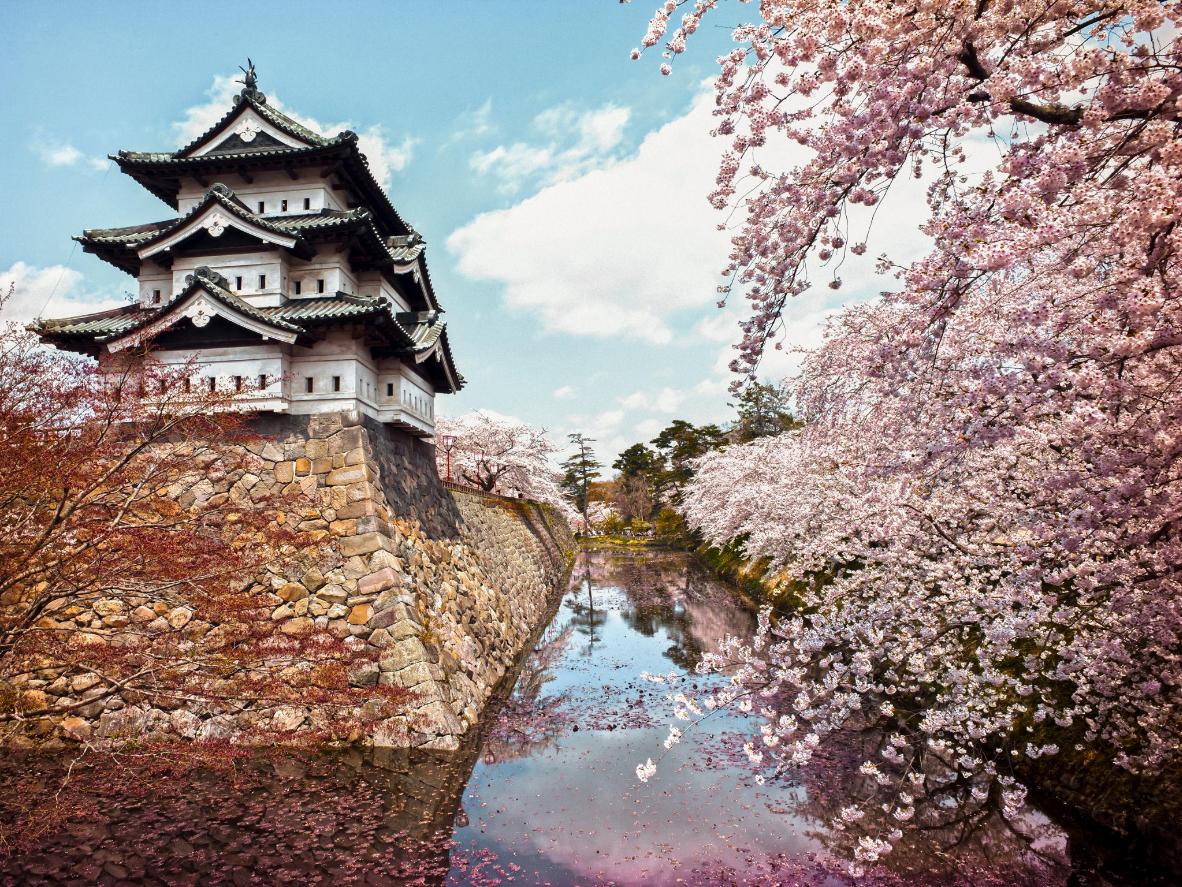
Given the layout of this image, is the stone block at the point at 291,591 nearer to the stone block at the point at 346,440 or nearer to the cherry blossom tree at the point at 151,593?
the cherry blossom tree at the point at 151,593

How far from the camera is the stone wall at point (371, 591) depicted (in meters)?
9.02

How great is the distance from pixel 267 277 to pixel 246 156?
8.23 ft

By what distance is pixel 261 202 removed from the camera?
12.6 m

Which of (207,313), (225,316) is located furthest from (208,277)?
(225,316)

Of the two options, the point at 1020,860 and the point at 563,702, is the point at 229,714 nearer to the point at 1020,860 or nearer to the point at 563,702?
the point at 563,702

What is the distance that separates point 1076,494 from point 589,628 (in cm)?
1673

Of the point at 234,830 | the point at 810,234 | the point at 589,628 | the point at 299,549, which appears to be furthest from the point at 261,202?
the point at 589,628

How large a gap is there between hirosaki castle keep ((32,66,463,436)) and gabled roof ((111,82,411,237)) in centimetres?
3

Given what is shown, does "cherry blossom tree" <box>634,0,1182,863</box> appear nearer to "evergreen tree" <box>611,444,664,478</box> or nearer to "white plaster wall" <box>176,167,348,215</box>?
"white plaster wall" <box>176,167,348,215</box>

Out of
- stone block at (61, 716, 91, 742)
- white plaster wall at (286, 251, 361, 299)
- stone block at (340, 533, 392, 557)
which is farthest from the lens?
white plaster wall at (286, 251, 361, 299)

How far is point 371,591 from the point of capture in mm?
9906

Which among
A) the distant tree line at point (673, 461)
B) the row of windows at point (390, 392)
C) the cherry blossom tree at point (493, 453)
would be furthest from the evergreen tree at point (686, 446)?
the row of windows at point (390, 392)

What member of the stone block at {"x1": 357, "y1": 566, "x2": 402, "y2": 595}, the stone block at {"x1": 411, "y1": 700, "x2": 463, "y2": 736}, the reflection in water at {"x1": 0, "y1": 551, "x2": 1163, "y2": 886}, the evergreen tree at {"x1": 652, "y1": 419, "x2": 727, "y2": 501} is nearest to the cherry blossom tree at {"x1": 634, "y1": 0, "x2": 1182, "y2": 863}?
the reflection in water at {"x1": 0, "y1": 551, "x2": 1163, "y2": 886}

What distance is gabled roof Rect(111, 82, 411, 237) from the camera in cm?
1193
